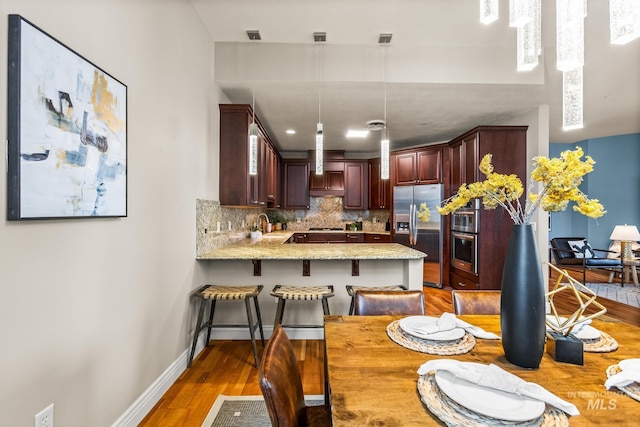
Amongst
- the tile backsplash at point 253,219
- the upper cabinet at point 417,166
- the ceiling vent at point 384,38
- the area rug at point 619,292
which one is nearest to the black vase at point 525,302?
the tile backsplash at point 253,219

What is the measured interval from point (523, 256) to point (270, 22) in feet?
8.87

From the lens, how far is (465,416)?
2.45 feet

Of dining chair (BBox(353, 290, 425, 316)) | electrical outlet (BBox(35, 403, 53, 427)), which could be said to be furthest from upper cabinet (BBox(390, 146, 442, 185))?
electrical outlet (BBox(35, 403, 53, 427))

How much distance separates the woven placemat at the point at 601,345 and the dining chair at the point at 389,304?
74cm

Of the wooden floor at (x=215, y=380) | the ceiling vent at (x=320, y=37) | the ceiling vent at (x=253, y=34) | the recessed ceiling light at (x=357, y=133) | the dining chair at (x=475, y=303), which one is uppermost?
the ceiling vent at (x=253, y=34)

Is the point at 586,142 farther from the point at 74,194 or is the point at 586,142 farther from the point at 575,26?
the point at 74,194

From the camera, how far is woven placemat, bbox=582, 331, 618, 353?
1128 millimetres

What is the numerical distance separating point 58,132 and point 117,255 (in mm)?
671

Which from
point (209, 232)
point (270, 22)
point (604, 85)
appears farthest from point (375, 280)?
point (604, 85)

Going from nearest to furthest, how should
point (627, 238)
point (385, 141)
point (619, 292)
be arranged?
point (385, 141) → point (619, 292) → point (627, 238)

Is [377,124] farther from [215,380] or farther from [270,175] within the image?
[215,380]

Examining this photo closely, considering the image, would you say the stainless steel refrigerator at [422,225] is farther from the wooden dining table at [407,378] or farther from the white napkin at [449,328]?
the white napkin at [449,328]

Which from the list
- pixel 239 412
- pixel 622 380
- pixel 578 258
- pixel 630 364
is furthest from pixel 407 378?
pixel 578 258

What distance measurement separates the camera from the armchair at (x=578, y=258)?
16.3ft
